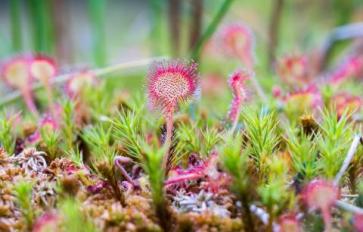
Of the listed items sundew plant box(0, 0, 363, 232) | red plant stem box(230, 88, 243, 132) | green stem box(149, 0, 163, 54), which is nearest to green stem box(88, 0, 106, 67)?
green stem box(149, 0, 163, 54)

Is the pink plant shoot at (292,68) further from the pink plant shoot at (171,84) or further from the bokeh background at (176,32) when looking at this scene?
the pink plant shoot at (171,84)

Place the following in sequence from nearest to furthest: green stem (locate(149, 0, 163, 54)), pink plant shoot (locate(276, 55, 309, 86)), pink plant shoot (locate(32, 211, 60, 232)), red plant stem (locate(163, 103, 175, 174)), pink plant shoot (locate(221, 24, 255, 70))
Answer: pink plant shoot (locate(32, 211, 60, 232)) < red plant stem (locate(163, 103, 175, 174)) < pink plant shoot (locate(221, 24, 255, 70)) < pink plant shoot (locate(276, 55, 309, 86)) < green stem (locate(149, 0, 163, 54))

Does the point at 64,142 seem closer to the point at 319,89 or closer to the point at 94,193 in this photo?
the point at 94,193

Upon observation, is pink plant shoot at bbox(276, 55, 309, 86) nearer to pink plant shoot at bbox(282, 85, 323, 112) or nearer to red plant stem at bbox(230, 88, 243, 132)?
pink plant shoot at bbox(282, 85, 323, 112)

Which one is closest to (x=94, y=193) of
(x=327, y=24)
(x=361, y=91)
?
(x=361, y=91)

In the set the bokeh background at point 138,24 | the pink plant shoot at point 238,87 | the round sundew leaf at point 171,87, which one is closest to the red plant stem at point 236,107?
the pink plant shoot at point 238,87

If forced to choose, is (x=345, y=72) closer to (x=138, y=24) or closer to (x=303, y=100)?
(x=303, y=100)
